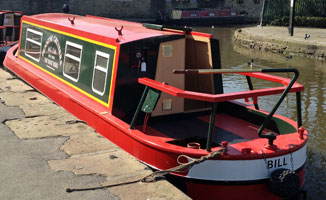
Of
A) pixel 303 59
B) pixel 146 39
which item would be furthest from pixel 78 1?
pixel 146 39

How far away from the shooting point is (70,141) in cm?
612

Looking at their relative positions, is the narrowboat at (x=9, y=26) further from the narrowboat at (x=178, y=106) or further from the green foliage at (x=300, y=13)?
the green foliage at (x=300, y=13)

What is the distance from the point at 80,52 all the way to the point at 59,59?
927 millimetres

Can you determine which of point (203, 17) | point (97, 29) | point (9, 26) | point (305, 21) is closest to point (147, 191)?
point (97, 29)

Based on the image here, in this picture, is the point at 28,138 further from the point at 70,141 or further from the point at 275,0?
the point at 275,0

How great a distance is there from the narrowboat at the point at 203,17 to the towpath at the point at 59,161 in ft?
85.2

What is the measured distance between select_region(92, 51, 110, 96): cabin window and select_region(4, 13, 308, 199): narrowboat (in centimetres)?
2

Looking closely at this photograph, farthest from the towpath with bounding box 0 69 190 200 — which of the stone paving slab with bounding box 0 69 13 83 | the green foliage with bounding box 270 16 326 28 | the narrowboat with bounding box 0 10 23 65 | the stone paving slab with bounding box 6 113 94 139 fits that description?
the green foliage with bounding box 270 16 326 28

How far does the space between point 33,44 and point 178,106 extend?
438 cm

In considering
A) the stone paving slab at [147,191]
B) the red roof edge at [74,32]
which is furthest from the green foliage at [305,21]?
the stone paving slab at [147,191]

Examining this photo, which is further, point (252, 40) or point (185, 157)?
point (252, 40)

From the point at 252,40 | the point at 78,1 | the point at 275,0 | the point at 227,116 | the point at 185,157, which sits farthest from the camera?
the point at 78,1

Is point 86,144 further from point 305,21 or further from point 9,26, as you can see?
point 305,21

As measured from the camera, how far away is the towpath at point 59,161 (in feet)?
15.5
